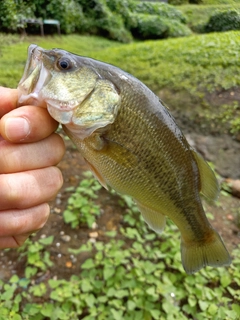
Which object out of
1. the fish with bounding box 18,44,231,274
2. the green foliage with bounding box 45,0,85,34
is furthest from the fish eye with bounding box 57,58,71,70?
the green foliage with bounding box 45,0,85,34

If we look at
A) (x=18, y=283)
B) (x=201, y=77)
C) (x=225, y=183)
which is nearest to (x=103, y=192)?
(x=18, y=283)

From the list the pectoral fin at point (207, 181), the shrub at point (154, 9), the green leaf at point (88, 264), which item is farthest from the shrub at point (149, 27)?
the pectoral fin at point (207, 181)

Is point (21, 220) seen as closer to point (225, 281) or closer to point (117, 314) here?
point (117, 314)

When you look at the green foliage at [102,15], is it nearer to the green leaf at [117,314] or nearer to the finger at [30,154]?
the finger at [30,154]

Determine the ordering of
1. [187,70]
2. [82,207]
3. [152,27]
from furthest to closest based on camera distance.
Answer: [152,27] → [187,70] → [82,207]

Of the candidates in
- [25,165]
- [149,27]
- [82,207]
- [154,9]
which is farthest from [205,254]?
[149,27]

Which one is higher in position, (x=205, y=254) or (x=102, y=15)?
(x=205, y=254)

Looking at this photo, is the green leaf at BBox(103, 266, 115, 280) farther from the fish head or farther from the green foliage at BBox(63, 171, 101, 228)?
the fish head
